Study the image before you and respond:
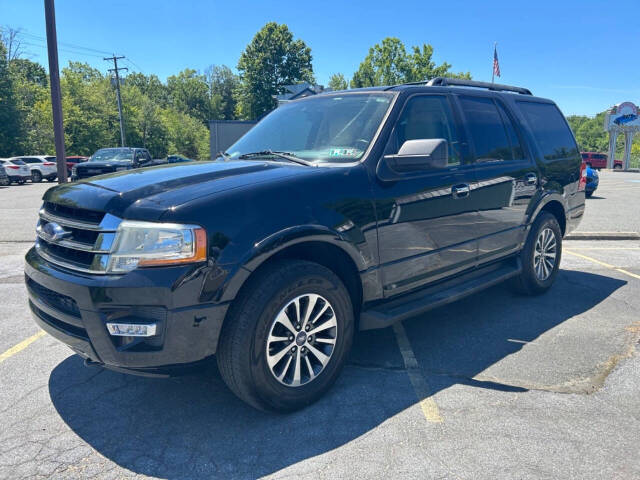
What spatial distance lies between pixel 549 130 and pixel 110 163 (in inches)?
606

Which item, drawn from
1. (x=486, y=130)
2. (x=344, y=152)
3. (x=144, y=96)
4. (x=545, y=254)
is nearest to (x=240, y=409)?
(x=344, y=152)

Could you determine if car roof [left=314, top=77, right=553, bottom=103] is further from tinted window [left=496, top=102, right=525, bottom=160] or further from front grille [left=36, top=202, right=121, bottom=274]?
front grille [left=36, top=202, right=121, bottom=274]

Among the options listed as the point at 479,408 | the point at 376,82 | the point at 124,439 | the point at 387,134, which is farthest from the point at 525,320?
the point at 376,82

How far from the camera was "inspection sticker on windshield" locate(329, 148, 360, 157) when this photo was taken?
11.0 feet

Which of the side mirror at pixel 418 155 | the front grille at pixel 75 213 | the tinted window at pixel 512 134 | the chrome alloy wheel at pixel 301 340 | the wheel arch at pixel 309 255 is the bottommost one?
the chrome alloy wheel at pixel 301 340

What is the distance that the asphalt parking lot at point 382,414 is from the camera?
2459mm

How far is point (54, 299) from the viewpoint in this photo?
275cm

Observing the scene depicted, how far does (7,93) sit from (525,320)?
4465 centimetres

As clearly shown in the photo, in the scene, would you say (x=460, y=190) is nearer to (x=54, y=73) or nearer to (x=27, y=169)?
(x=54, y=73)

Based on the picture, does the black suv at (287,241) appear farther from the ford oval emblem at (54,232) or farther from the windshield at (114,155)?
the windshield at (114,155)

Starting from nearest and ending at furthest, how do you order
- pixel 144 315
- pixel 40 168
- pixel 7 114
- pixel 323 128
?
1. pixel 144 315
2. pixel 323 128
3. pixel 40 168
4. pixel 7 114

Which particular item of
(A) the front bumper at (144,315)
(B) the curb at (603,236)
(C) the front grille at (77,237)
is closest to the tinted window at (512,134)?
(A) the front bumper at (144,315)

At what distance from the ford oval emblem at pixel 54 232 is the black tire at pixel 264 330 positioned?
3.49 ft

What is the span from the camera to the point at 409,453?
2.55 m
